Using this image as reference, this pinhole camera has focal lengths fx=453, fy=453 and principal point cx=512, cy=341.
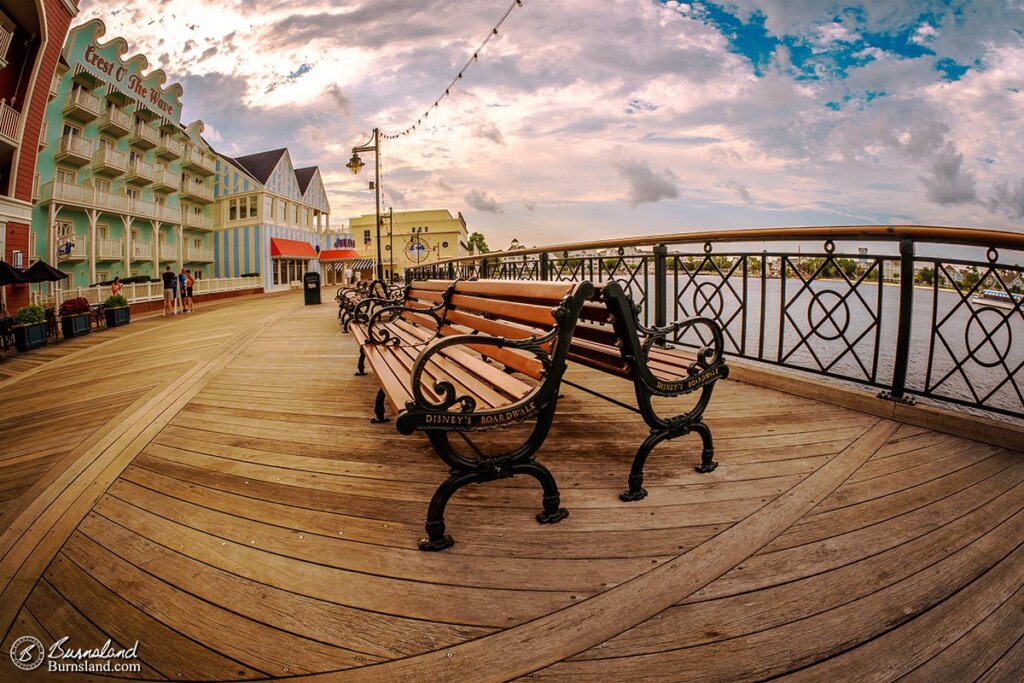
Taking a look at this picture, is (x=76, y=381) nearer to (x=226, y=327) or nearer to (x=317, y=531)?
(x=226, y=327)

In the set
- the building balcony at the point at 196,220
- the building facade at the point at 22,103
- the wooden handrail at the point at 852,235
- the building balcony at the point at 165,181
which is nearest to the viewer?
the wooden handrail at the point at 852,235

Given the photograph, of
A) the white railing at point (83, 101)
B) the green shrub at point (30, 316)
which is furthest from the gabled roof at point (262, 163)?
the green shrub at point (30, 316)

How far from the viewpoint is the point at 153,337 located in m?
9.32

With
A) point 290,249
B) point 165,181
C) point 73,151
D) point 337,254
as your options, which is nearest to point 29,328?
point 73,151

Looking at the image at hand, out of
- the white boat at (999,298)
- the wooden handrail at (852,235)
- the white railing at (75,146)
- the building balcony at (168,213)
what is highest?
the white railing at (75,146)

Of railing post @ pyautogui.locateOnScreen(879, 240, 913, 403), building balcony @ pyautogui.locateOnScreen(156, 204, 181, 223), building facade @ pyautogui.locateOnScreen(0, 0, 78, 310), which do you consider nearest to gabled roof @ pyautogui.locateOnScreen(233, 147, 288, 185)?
building balcony @ pyautogui.locateOnScreen(156, 204, 181, 223)

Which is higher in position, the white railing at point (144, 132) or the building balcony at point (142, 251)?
the white railing at point (144, 132)

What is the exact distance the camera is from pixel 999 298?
289cm

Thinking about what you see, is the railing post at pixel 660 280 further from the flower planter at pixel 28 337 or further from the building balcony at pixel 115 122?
the building balcony at pixel 115 122

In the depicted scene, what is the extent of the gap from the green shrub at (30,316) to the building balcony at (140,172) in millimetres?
17654

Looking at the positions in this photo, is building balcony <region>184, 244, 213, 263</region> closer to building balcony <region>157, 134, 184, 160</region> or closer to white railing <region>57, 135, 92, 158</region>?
building balcony <region>157, 134, 184, 160</region>

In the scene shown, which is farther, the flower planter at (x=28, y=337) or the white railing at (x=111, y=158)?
the white railing at (x=111, y=158)

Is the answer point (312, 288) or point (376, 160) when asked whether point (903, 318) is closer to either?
point (312, 288)

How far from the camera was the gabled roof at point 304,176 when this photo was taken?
37344mm
